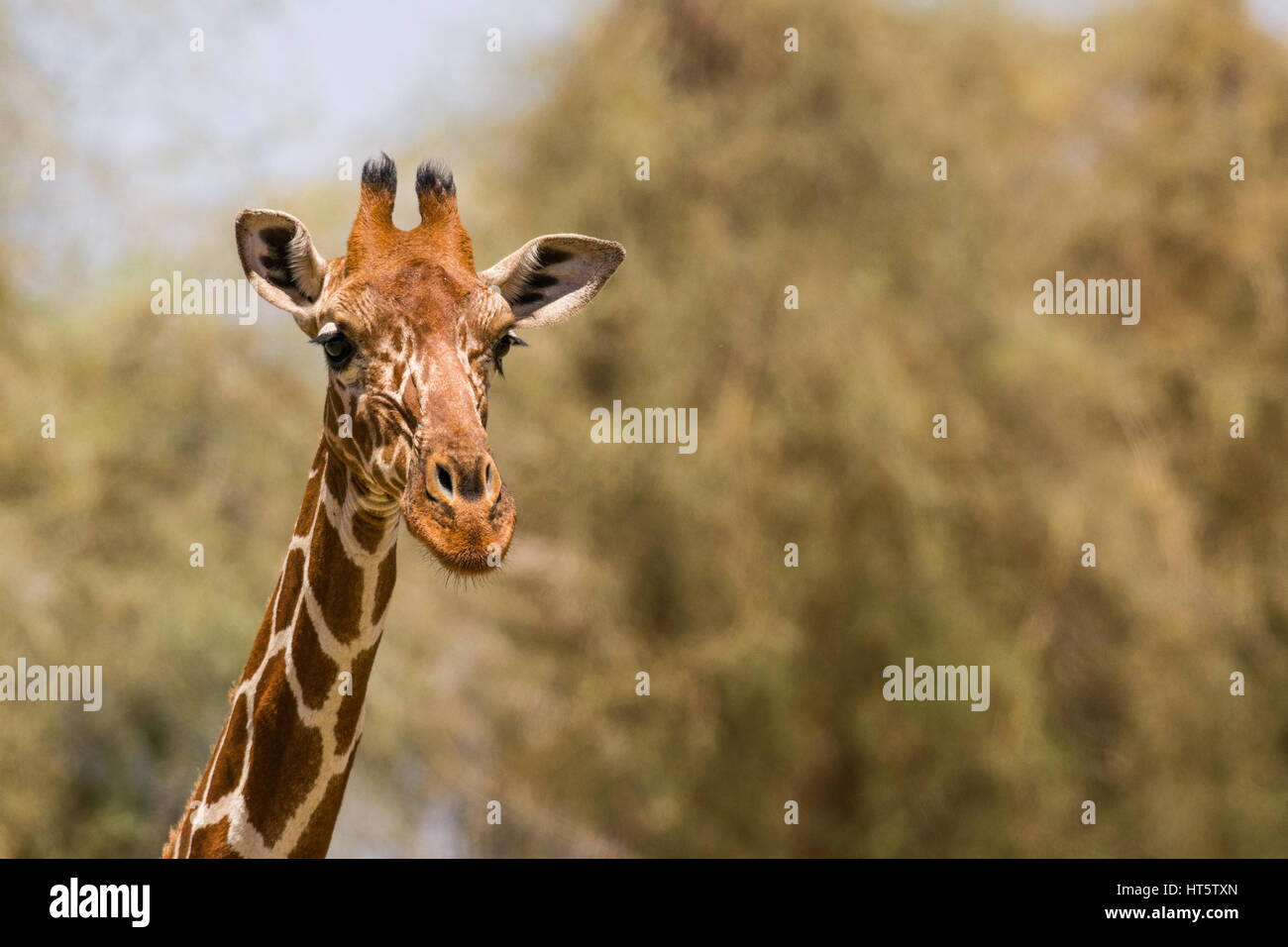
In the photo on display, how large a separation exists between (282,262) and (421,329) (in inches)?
25.6

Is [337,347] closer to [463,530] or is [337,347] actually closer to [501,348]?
[501,348]

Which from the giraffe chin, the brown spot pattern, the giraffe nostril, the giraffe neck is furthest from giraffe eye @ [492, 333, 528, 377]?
the brown spot pattern

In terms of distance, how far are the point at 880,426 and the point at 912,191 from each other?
2688 mm

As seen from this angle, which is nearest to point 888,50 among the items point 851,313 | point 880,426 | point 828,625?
point 851,313

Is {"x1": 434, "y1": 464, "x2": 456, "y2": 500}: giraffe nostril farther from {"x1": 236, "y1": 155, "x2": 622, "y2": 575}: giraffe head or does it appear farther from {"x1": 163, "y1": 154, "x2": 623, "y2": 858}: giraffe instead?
{"x1": 163, "y1": 154, "x2": 623, "y2": 858}: giraffe

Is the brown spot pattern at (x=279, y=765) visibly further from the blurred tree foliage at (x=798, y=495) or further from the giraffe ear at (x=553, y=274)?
the blurred tree foliage at (x=798, y=495)

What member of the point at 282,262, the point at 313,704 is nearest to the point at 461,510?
the point at 313,704

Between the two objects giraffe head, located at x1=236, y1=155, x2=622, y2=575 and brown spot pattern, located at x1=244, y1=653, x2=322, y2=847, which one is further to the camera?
brown spot pattern, located at x1=244, y1=653, x2=322, y2=847

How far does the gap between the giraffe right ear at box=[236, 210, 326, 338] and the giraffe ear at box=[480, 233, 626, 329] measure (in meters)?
0.52

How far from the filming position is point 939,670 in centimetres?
1445

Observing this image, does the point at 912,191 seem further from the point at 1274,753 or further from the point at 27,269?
the point at 27,269

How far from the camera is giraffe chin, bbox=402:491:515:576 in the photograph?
3635mm

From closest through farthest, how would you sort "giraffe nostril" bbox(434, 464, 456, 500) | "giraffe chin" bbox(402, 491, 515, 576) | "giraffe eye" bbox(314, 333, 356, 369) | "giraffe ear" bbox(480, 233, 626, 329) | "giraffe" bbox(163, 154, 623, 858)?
"giraffe chin" bbox(402, 491, 515, 576)
"giraffe nostril" bbox(434, 464, 456, 500)
"giraffe" bbox(163, 154, 623, 858)
"giraffe eye" bbox(314, 333, 356, 369)
"giraffe ear" bbox(480, 233, 626, 329)

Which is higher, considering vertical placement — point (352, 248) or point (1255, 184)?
point (1255, 184)
